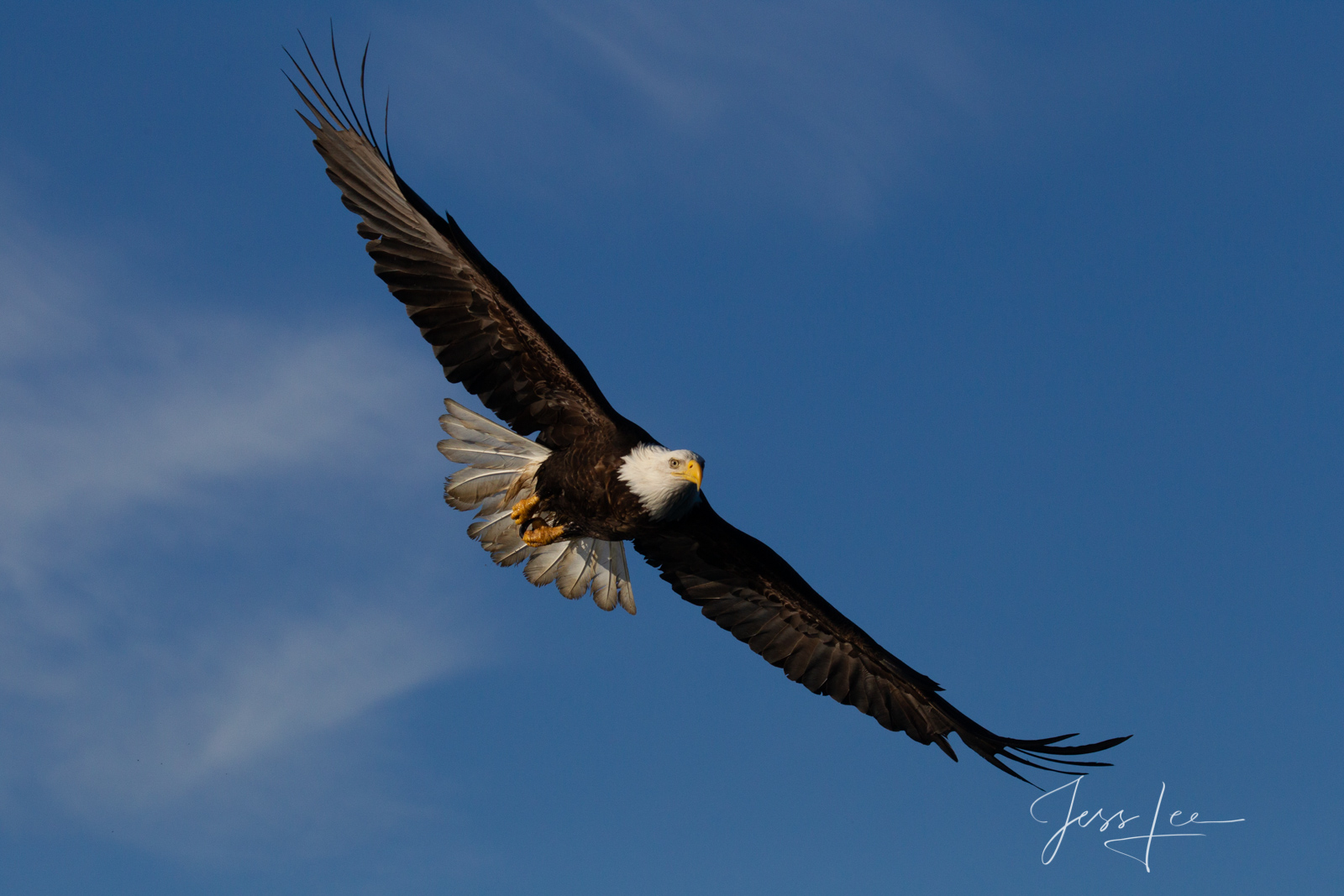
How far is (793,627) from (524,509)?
7.60 ft

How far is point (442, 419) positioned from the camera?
856cm

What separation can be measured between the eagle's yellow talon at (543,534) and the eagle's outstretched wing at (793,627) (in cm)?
61

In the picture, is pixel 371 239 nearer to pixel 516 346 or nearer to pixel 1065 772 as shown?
pixel 516 346

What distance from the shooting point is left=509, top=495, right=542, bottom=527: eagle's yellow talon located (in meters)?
8.30

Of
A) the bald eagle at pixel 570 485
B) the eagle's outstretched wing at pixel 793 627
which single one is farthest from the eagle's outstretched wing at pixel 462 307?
the eagle's outstretched wing at pixel 793 627

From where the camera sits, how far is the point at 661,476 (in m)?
7.41

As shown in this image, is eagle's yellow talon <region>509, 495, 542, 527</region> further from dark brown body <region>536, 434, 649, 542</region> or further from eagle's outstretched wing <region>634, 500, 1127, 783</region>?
eagle's outstretched wing <region>634, 500, 1127, 783</region>

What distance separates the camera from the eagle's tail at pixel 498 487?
8.49 metres

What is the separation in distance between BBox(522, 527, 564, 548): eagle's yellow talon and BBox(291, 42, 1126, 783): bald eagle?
1 cm

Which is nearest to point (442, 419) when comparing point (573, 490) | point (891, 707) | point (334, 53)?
point (573, 490)

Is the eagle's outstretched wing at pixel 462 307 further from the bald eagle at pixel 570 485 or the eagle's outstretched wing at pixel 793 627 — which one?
the eagle's outstretched wing at pixel 793 627

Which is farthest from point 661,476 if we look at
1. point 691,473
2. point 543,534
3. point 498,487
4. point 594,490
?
point 498,487

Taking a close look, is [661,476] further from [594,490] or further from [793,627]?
[793,627]

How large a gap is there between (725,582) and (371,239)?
364 cm
